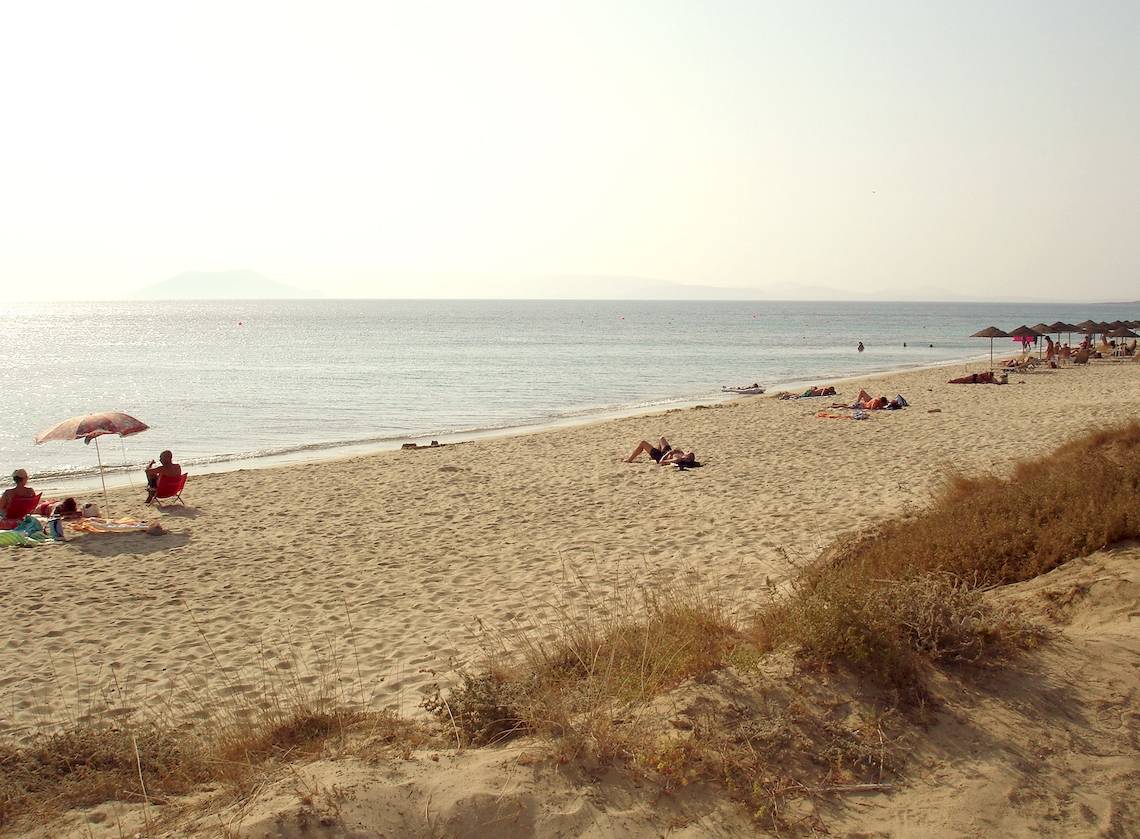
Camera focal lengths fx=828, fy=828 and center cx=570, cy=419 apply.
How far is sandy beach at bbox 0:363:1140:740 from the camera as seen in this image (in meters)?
6.19

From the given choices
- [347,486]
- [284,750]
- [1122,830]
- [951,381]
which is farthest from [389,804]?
[951,381]

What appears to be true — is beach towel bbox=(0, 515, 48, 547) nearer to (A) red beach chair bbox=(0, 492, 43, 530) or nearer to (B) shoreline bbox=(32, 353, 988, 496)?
(A) red beach chair bbox=(0, 492, 43, 530)

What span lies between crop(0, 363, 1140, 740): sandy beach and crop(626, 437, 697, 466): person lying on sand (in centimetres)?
37

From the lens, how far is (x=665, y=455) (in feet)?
48.5

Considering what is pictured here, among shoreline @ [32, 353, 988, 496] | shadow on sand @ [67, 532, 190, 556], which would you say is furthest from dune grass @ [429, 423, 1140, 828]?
shoreline @ [32, 353, 988, 496]

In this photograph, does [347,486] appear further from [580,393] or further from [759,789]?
[580,393]

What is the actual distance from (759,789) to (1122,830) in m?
1.37

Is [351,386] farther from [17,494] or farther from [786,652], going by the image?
[786,652]

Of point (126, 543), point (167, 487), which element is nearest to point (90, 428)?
point (167, 487)

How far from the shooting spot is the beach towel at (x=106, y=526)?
10.5m

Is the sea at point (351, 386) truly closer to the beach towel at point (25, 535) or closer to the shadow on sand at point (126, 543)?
the beach towel at point (25, 535)

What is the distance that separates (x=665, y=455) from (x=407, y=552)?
6423mm

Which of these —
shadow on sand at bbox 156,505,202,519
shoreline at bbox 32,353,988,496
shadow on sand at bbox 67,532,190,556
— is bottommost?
shoreline at bbox 32,353,988,496

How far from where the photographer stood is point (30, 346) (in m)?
76.2
